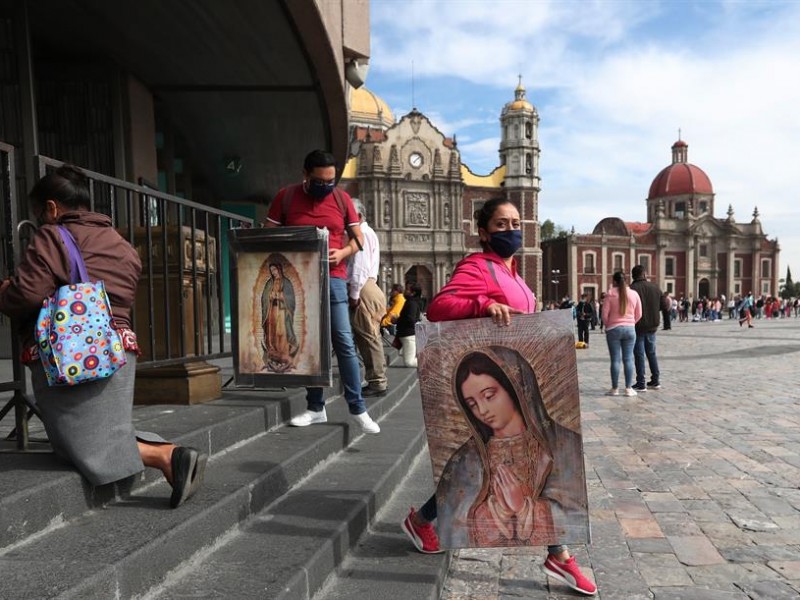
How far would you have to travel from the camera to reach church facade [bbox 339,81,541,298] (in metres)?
54.2

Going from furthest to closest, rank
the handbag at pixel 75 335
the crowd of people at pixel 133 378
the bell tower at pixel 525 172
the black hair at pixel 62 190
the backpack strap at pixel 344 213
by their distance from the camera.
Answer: the bell tower at pixel 525 172 → the backpack strap at pixel 344 213 → the black hair at pixel 62 190 → the crowd of people at pixel 133 378 → the handbag at pixel 75 335

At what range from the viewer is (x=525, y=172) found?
191 ft

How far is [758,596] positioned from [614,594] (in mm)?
585

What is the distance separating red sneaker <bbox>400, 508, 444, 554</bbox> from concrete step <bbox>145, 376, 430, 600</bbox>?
10 centimetres

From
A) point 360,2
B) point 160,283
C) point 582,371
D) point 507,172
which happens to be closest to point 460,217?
point 507,172

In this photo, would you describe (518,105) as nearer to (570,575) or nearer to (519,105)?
(519,105)

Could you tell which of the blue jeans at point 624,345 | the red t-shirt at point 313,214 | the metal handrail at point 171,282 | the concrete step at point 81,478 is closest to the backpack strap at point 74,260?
the concrete step at point 81,478

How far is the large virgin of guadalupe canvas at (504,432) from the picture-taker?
2.45m

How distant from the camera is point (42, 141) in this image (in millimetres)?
7133

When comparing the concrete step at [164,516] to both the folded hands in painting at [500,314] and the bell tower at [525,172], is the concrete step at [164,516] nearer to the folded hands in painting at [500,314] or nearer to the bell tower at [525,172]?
the folded hands in painting at [500,314]

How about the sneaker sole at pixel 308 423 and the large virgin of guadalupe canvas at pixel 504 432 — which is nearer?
Result: the large virgin of guadalupe canvas at pixel 504 432

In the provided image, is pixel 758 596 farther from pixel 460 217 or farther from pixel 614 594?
pixel 460 217

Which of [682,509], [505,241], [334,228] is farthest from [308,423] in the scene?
[682,509]

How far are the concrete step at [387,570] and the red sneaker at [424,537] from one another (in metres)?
0.03
